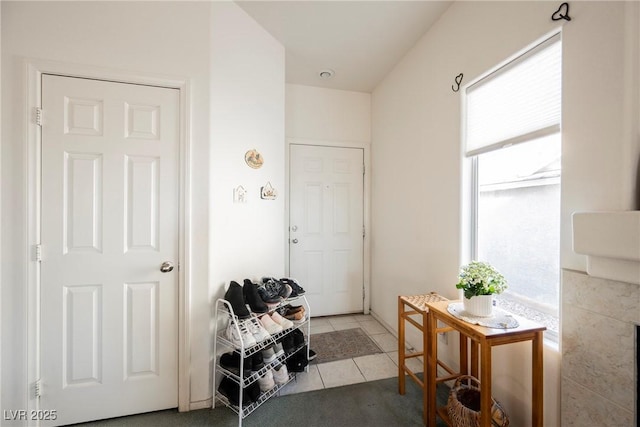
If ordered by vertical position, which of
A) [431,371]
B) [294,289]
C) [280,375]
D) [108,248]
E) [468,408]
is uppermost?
[108,248]

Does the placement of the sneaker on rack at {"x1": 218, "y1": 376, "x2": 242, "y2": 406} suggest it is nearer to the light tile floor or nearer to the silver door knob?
the light tile floor

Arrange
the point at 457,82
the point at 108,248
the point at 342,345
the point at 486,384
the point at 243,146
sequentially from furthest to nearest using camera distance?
the point at 342,345, the point at 243,146, the point at 457,82, the point at 108,248, the point at 486,384

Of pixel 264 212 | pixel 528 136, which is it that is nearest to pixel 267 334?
pixel 264 212

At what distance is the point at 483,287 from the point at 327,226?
1974 mm

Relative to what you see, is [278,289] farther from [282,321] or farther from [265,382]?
[265,382]

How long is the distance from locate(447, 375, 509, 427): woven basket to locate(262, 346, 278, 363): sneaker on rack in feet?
3.58

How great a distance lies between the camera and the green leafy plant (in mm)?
1327

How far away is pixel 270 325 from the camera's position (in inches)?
68.8

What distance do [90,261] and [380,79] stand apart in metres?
3.07

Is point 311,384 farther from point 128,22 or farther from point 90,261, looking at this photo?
point 128,22

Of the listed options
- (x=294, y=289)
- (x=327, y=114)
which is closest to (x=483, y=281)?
(x=294, y=289)

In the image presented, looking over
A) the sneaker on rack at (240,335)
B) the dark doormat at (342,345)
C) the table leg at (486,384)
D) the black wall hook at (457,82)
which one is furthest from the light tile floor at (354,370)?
the black wall hook at (457,82)

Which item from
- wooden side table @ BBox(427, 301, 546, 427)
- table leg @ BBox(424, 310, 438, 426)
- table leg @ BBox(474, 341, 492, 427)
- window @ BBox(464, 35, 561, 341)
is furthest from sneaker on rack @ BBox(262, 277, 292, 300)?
window @ BBox(464, 35, 561, 341)

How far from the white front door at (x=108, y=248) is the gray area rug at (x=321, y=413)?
0.36 ft
